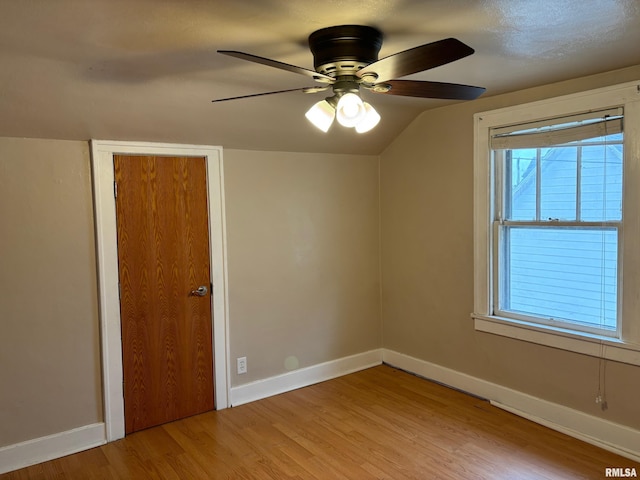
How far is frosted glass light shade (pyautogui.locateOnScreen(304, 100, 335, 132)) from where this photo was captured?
6.57 feet

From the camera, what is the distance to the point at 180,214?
11.0 feet

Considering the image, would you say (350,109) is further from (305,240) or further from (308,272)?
(308,272)

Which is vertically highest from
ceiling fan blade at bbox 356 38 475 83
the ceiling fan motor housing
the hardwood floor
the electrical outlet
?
the ceiling fan motor housing

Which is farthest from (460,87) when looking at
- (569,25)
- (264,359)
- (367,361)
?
(367,361)

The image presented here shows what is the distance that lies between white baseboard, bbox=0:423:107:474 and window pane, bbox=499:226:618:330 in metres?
2.93

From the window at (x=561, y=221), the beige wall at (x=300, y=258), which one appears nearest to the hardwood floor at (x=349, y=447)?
the beige wall at (x=300, y=258)

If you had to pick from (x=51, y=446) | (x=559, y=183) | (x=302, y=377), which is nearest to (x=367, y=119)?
(x=559, y=183)

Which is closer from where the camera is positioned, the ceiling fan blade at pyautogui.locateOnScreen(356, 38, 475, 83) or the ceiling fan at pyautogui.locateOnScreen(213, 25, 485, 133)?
the ceiling fan blade at pyautogui.locateOnScreen(356, 38, 475, 83)

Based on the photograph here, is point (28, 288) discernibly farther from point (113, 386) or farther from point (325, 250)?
point (325, 250)

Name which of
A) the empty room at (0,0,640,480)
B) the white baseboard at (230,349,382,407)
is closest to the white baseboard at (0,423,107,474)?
the empty room at (0,0,640,480)

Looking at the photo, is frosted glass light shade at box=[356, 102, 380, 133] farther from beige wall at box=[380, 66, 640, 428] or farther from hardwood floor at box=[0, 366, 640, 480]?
hardwood floor at box=[0, 366, 640, 480]

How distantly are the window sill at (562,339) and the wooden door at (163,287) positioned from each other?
209 cm

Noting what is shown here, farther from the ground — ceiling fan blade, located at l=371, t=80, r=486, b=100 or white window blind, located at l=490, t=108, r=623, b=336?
ceiling fan blade, located at l=371, t=80, r=486, b=100

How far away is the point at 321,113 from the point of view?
201cm
